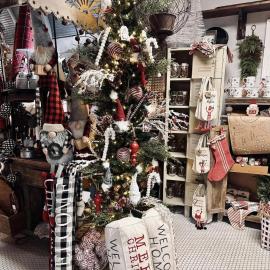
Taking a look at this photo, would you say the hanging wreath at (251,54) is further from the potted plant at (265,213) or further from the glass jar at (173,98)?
the potted plant at (265,213)

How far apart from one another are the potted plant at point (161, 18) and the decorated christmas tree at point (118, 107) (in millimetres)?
490

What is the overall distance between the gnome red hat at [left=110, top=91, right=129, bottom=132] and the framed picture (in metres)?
1.17

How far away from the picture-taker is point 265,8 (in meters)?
2.33

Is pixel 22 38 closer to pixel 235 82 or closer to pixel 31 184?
pixel 31 184

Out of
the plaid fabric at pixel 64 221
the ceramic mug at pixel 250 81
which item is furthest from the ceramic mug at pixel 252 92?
the plaid fabric at pixel 64 221

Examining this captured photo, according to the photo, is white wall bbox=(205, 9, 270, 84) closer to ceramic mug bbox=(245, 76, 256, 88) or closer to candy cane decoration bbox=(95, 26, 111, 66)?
ceramic mug bbox=(245, 76, 256, 88)

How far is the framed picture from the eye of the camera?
228cm

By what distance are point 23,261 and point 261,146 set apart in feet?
6.80

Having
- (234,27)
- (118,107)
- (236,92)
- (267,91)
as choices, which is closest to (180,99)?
(236,92)

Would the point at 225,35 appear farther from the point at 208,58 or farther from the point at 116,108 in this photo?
the point at 116,108

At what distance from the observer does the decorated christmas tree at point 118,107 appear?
56.7 inches

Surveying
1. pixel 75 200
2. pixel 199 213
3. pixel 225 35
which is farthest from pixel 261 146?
pixel 75 200

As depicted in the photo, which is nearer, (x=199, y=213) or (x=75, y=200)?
(x=75, y=200)

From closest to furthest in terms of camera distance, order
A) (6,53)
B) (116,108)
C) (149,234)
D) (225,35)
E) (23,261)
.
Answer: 1. (149,234)
2. (116,108)
3. (23,261)
4. (6,53)
5. (225,35)
